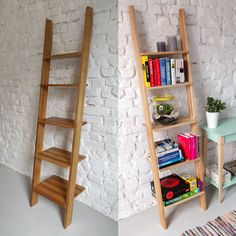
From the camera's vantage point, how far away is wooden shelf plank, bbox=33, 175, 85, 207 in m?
1.64

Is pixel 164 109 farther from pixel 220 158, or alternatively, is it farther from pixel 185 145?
pixel 220 158

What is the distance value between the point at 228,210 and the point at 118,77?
55.4 inches

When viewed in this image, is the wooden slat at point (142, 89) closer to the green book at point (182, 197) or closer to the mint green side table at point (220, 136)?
the green book at point (182, 197)

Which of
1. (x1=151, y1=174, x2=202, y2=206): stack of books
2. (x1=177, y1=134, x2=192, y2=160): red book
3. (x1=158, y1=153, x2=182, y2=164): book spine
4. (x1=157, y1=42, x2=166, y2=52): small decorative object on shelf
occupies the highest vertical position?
(x1=157, y1=42, x2=166, y2=52): small decorative object on shelf

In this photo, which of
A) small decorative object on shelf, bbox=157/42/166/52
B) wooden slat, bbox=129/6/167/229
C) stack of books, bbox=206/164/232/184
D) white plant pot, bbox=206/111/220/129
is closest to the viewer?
wooden slat, bbox=129/6/167/229

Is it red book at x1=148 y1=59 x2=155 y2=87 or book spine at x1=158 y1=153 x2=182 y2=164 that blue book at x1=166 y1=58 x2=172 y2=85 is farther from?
book spine at x1=158 y1=153 x2=182 y2=164

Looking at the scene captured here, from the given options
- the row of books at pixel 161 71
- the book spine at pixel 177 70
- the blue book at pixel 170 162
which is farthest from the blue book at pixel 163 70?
the blue book at pixel 170 162

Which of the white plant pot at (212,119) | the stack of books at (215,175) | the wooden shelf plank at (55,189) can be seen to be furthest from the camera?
the stack of books at (215,175)

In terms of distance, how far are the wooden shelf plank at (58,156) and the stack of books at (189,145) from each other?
77 cm

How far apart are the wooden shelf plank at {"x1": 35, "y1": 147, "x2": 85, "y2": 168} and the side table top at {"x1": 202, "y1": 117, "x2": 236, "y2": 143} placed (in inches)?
40.9

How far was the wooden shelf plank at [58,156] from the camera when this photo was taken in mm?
1602

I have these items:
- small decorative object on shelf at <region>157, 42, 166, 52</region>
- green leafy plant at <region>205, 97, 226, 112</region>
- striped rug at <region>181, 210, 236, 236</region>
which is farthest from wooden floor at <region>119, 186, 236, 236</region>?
small decorative object on shelf at <region>157, 42, 166, 52</region>

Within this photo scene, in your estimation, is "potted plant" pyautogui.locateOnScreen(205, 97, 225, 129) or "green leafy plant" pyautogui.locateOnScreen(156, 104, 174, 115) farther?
A: "potted plant" pyautogui.locateOnScreen(205, 97, 225, 129)

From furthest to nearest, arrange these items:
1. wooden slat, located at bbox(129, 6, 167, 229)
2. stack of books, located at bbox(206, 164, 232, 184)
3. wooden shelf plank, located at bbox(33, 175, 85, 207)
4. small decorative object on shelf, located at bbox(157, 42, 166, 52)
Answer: stack of books, located at bbox(206, 164, 232, 184), wooden shelf plank, located at bbox(33, 175, 85, 207), small decorative object on shelf, located at bbox(157, 42, 166, 52), wooden slat, located at bbox(129, 6, 167, 229)
